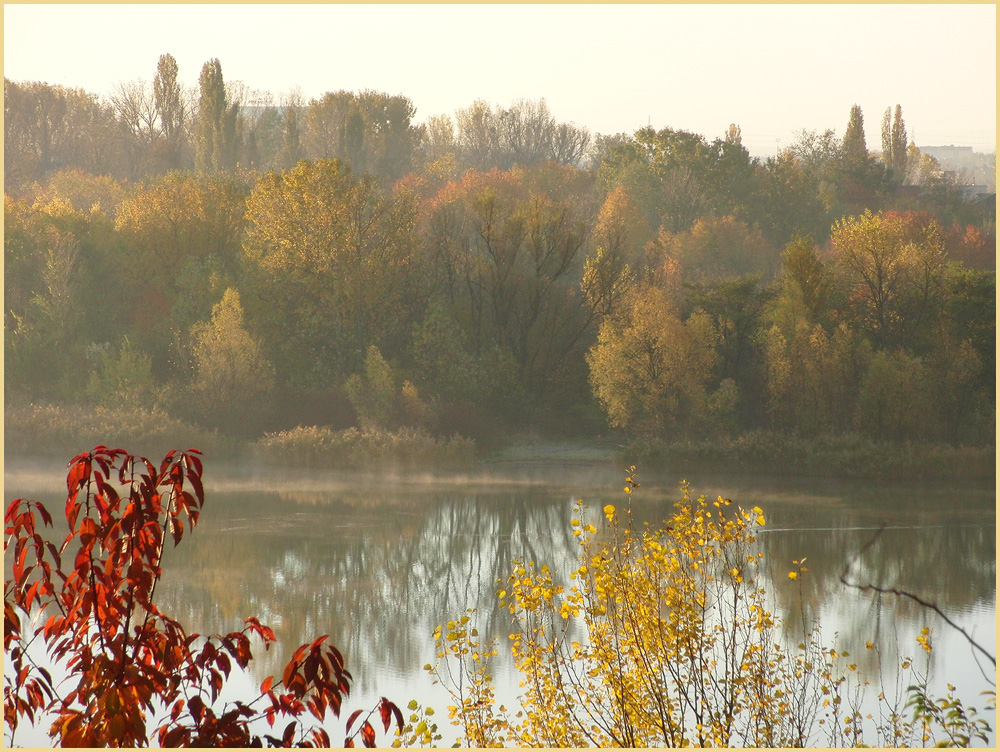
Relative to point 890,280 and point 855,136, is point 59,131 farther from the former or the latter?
point 890,280

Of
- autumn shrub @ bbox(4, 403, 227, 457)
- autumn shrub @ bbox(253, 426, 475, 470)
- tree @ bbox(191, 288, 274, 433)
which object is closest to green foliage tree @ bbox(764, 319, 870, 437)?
autumn shrub @ bbox(253, 426, 475, 470)

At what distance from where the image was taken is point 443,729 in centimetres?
772

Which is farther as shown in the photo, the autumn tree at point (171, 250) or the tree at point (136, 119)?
the tree at point (136, 119)

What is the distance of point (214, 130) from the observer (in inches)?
1722

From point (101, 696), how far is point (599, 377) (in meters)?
22.4

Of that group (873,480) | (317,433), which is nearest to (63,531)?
(317,433)

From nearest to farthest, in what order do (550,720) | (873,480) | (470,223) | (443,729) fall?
1. (550,720)
2. (443,729)
3. (873,480)
4. (470,223)

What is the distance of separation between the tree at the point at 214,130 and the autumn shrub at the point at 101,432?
20825 mm

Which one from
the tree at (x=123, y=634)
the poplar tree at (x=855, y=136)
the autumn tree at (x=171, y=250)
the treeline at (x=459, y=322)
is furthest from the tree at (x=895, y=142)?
the tree at (x=123, y=634)

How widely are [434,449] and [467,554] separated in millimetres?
8984

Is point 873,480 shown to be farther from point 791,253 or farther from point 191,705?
point 191,705

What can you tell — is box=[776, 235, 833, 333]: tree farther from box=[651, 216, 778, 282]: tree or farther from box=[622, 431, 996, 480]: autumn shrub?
box=[651, 216, 778, 282]: tree

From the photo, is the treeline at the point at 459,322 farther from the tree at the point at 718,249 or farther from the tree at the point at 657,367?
the tree at the point at 718,249

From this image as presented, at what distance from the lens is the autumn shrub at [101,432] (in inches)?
966
